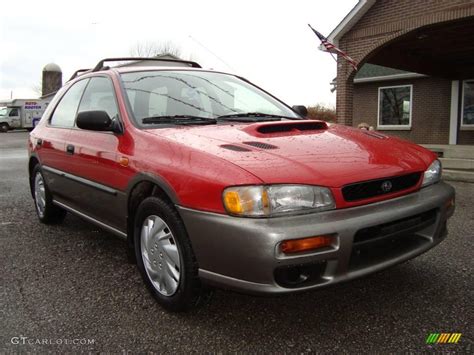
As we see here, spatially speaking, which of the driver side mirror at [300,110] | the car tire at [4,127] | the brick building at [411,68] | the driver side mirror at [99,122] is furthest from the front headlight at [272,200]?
the car tire at [4,127]

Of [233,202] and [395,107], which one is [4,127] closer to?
[395,107]

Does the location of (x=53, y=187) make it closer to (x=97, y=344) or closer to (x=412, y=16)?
(x=97, y=344)

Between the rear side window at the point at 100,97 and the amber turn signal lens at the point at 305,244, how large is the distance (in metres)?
1.88

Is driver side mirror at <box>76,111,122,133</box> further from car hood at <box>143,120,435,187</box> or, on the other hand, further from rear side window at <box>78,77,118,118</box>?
car hood at <box>143,120,435,187</box>

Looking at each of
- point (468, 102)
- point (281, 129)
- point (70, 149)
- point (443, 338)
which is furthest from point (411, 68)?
point (443, 338)

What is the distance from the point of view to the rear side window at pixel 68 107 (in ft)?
13.8

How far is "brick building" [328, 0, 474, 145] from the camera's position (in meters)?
9.30

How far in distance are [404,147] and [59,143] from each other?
3.02 meters

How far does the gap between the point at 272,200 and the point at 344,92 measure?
9205 millimetres

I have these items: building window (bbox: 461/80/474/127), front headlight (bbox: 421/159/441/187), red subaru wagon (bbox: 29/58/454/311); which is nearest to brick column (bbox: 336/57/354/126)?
building window (bbox: 461/80/474/127)

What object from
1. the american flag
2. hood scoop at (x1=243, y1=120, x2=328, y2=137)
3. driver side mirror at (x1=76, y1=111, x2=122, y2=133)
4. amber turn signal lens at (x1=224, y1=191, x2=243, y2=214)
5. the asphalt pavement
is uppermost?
the american flag

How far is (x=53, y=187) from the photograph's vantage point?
4.40 meters

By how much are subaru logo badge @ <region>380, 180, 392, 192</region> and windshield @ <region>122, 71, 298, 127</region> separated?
124 centimetres

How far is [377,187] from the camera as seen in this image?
246cm
